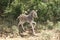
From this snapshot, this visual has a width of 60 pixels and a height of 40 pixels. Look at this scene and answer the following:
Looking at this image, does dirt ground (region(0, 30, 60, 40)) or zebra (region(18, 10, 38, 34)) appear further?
zebra (region(18, 10, 38, 34))

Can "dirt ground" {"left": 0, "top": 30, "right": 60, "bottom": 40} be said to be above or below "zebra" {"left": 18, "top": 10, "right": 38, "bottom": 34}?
below

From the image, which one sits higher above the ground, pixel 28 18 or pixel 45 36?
pixel 28 18

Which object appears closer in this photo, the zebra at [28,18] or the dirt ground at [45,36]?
the dirt ground at [45,36]

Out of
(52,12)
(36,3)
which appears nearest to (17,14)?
(36,3)

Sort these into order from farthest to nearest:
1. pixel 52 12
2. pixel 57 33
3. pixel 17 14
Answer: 1. pixel 52 12
2. pixel 17 14
3. pixel 57 33

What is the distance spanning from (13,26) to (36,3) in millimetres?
1560

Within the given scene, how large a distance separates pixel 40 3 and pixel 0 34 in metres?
2.34

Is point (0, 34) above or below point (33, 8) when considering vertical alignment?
below

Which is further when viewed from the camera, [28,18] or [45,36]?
[28,18]

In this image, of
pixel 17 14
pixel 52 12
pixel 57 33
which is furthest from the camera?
pixel 52 12

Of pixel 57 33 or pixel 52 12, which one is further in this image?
pixel 52 12

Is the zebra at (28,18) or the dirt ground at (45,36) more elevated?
the zebra at (28,18)

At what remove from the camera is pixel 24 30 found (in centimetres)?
1124

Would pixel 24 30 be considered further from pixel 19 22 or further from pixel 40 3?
pixel 40 3
